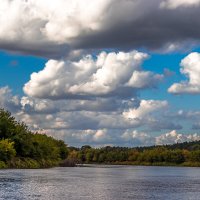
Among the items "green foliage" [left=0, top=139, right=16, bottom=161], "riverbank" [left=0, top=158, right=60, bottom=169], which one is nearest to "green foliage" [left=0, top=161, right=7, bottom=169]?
"riverbank" [left=0, top=158, right=60, bottom=169]

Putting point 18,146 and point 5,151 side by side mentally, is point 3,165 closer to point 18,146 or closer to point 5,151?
point 5,151

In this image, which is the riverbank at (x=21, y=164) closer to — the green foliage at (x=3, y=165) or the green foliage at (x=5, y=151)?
the green foliage at (x=3, y=165)

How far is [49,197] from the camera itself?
5578 centimetres

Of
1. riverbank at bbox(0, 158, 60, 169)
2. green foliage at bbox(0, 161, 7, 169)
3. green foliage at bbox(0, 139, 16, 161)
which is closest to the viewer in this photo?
green foliage at bbox(0, 161, 7, 169)

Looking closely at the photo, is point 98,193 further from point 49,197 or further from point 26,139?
point 26,139

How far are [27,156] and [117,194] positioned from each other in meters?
108

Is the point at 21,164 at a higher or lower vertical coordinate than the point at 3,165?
higher

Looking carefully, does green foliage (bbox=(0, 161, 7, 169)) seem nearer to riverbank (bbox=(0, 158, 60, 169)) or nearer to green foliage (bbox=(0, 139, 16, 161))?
riverbank (bbox=(0, 158, 60, 169))

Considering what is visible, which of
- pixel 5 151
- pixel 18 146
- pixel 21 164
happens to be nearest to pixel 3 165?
pixel 5 151

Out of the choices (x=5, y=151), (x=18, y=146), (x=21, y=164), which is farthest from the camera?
(x=18, y=146)

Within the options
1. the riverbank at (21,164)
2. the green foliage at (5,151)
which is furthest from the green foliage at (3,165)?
the green foliage at (5,151)

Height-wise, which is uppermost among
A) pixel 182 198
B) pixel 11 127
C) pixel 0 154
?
pixel 11 127

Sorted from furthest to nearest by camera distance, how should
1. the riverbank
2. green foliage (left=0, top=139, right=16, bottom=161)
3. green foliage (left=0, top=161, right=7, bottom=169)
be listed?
the riverbank → green foliage (left=0, top=139, right=16, bottom=161) → green foliage (left=0, top=161, right=7, bottom=169)

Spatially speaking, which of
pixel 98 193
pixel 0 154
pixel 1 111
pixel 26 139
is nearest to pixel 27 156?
pixel 26 139
